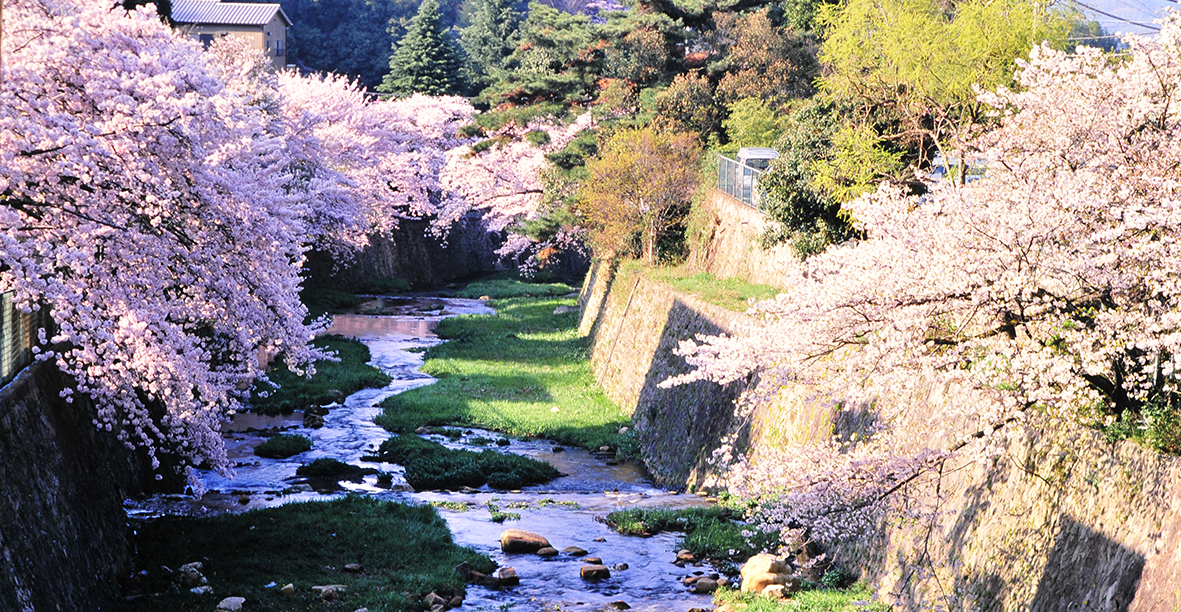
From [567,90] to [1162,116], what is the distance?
38.2 meters

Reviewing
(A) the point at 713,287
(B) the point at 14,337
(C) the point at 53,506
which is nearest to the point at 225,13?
(A) the point at 713,287

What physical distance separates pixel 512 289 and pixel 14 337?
42867 millimetres

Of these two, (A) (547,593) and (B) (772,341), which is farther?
(A) (547,593)

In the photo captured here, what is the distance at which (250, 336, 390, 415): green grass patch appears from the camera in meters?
27.8

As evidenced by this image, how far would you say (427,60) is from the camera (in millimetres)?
67438

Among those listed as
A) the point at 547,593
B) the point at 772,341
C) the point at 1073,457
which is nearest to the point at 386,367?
the point at 547,593

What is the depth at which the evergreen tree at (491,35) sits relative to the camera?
7300 centimetres

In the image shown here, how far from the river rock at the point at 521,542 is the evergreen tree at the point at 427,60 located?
54881 mm

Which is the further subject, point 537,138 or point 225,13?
point 225,13

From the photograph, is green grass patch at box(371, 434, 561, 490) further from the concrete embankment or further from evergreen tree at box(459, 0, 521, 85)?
evergreen tree at box(459, 0, 521, 85)

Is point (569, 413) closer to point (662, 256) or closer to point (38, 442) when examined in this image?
point (662, 256)

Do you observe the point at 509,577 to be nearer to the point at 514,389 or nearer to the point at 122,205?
the point at 122,205

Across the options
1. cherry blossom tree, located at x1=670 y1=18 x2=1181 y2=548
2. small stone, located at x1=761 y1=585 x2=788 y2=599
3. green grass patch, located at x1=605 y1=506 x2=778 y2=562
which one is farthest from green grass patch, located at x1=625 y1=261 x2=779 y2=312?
cherry blossom tree, located at x1=670 y1=18 x2=1181 y2=548

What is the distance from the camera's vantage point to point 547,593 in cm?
1400
